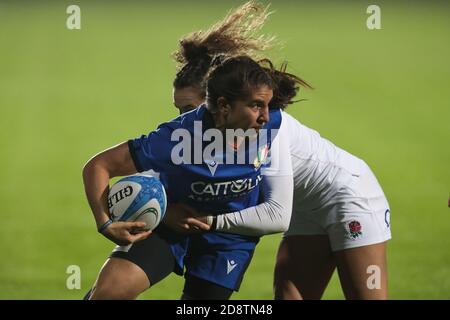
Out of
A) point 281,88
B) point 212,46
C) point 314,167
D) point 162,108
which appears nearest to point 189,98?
point 212,46

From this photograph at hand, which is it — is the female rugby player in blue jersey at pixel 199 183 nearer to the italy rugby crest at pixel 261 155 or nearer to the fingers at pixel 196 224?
the italy rugby crest at pixel 261 155

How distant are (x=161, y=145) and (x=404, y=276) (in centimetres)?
380

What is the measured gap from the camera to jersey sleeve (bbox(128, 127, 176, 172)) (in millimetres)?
5059

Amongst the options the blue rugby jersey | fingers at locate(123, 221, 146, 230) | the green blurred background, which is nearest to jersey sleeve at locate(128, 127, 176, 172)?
the blue rugby jersey

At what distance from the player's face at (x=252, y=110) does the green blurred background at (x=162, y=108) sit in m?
1.25

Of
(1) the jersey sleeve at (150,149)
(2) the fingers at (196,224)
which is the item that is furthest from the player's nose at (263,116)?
(2) the fingers at (196,224)

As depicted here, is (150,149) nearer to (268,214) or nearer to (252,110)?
(252,110)

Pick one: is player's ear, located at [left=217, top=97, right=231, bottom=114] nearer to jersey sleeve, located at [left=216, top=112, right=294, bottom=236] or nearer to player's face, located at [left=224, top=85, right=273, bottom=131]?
player's face, located at [left=224, top=85, right=273, bottom=131]

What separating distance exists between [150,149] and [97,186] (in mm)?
316

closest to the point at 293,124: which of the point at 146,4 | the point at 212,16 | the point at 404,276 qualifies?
the point at 404,276

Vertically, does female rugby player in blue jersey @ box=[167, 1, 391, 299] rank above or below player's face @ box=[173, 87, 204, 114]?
below

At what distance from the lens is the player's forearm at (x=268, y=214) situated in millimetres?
5188

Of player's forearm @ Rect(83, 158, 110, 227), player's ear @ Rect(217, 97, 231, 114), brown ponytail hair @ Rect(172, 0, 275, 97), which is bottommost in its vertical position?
player's forearm @ Rect(83, 158, 110, 227)
